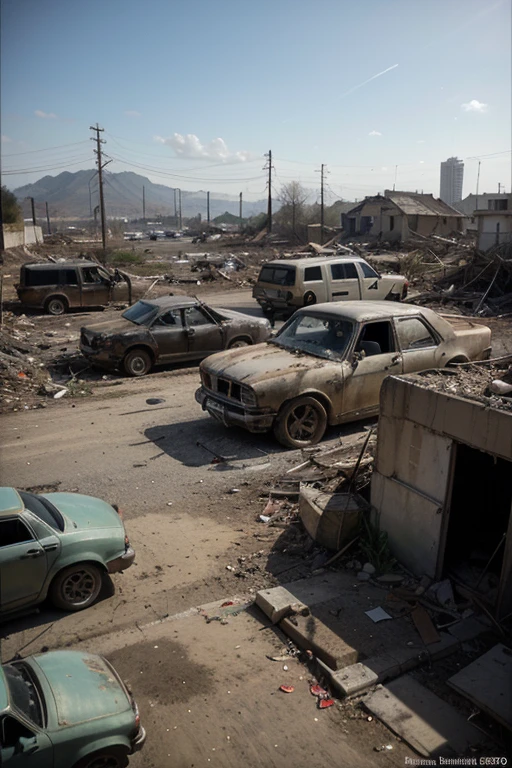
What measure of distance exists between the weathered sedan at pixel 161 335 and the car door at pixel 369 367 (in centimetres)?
458

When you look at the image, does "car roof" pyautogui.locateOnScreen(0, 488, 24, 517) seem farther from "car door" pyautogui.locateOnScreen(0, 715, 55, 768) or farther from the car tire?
the car tire

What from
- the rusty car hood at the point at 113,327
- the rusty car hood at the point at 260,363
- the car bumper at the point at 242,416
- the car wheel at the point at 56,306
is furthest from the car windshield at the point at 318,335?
the car wheel at the point at 56,306

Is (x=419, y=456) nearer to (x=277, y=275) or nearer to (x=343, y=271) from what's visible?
(x=343, y=271)

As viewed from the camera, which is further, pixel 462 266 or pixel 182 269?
pixel 182 269

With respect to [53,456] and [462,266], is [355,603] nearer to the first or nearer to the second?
[53,456]

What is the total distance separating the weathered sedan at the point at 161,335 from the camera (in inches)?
477

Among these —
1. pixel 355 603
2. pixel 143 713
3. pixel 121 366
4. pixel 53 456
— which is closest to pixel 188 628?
pixel 143 713

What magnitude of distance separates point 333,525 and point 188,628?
71.7 inches

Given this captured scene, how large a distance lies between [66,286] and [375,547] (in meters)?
16.0

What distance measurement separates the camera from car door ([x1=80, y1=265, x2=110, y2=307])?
19688 millimetres

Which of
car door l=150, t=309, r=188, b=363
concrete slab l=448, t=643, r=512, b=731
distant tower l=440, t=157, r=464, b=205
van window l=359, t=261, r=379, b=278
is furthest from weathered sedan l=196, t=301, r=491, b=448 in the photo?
distant tower l=440, t=157, r=464, b=205

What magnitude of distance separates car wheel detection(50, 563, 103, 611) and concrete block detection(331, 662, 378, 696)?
2.23 meters

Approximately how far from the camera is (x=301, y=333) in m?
9.26

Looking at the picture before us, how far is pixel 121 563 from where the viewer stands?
214 inches
